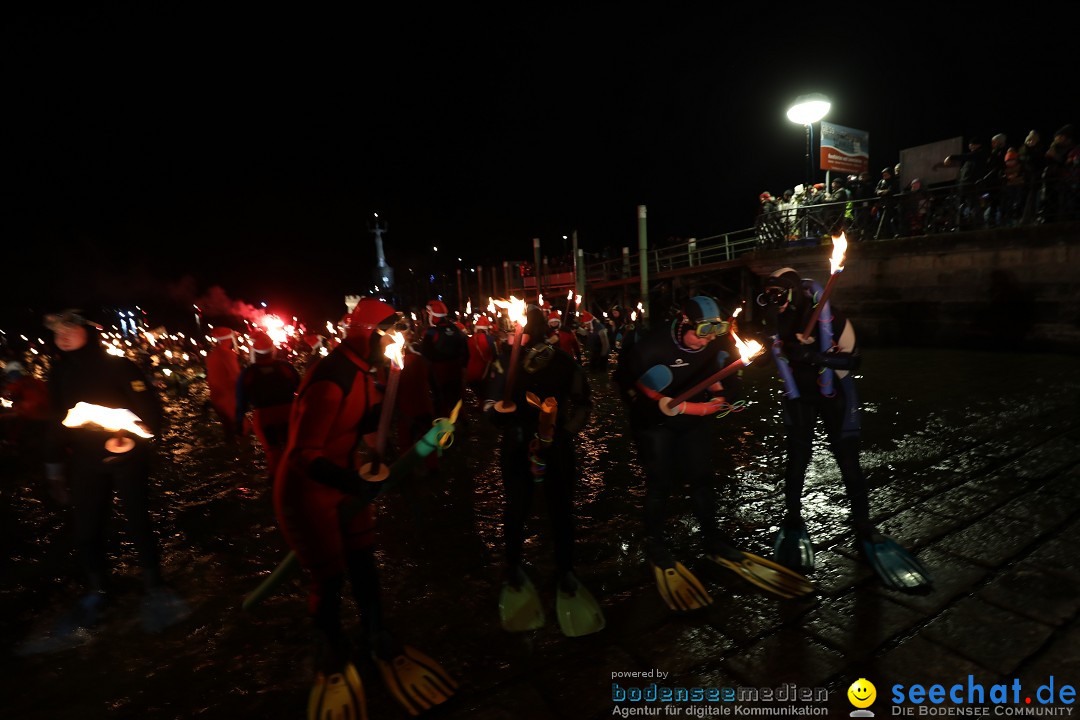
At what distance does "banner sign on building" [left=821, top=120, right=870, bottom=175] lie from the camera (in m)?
16.7

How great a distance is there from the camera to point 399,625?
352 centimetres

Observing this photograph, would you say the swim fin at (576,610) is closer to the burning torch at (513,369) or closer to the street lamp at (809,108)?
the burning torch at (513,369)

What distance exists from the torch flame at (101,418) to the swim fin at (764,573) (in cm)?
433

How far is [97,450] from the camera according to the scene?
12.7ft

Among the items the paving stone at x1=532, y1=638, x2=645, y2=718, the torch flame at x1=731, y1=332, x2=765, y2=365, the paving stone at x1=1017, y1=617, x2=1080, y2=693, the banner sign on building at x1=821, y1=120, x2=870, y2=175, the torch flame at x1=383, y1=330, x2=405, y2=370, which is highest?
the banner sign on building at x1=821, y1=120, x2=870, y2=175

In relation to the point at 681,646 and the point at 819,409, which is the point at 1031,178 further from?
the point at 681,646

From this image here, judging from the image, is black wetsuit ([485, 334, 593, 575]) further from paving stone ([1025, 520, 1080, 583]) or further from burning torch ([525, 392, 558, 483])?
paving stone ([1025, 520, 1080, 583])

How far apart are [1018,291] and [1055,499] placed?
982 cm

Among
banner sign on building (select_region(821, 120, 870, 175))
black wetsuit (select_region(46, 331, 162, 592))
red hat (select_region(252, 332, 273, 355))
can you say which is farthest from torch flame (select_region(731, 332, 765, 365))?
banner sign on building (select_region(821, 120, 870, 175))

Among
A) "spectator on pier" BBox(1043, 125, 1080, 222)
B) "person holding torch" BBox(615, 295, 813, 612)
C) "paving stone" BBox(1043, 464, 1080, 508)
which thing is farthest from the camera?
"spectator on pier" BBox(1043, 125, 1080, 222)

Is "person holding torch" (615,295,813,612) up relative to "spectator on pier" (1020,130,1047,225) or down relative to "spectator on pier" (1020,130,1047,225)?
down

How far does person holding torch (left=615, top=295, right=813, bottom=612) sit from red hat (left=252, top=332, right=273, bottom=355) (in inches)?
153

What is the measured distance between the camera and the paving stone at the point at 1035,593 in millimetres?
3069

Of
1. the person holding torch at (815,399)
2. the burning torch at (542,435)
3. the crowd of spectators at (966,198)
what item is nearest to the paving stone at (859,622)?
the person holding torch at (815,399)
